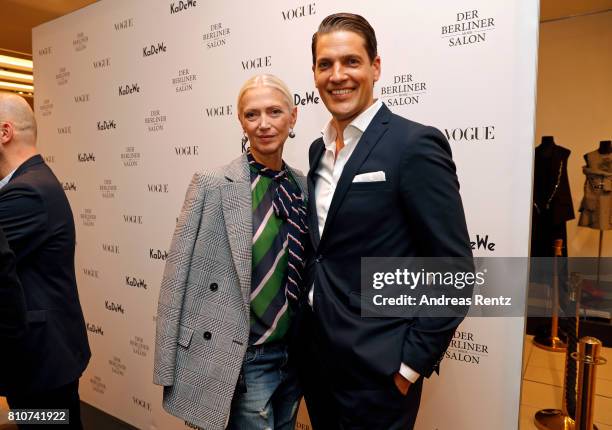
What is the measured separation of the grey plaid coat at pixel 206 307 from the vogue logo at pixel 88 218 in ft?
6.90

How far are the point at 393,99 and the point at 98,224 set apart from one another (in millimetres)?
2380

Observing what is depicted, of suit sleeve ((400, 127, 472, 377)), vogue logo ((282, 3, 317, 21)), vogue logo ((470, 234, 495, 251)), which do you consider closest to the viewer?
suit sleeve ((400, 127, 472, 377))

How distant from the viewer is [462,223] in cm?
122

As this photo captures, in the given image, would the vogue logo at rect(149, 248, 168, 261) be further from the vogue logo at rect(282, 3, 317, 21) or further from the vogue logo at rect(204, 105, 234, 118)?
the vogue logo at rect(282, 3, 317, 21)

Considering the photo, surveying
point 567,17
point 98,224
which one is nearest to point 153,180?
point 98,224

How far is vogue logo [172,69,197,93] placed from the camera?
2.59 m

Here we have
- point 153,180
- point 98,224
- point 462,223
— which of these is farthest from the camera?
point 98,224

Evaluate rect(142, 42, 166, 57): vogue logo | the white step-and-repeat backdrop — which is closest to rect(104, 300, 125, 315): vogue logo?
the white step-and-repeat backdrop

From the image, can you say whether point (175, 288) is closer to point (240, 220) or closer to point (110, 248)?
point (240, 220)

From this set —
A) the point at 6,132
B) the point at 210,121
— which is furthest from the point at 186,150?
the point at 6,132

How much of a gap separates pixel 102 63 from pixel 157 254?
4.76ft

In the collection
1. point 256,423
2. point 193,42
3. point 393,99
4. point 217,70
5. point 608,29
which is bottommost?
point 256,423

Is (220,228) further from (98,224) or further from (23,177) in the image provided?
(98,224)

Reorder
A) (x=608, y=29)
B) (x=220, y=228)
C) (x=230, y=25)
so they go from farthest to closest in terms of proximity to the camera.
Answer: (x=608, y=29) → (x=230, y=25) → (x=220, y=228)
